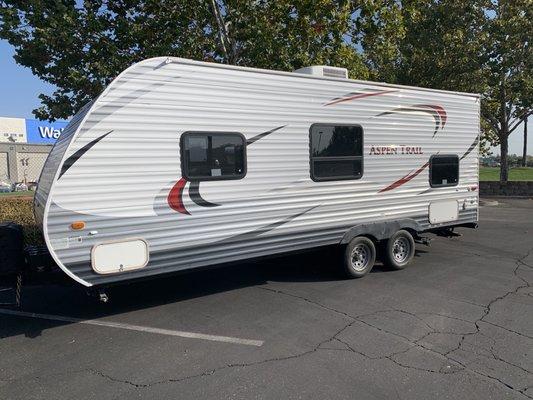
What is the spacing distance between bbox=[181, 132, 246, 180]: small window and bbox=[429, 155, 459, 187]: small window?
391 centimetres

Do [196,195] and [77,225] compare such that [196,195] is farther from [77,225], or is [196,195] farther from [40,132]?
[40,132]

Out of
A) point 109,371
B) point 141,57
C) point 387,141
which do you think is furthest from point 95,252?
point 141,57

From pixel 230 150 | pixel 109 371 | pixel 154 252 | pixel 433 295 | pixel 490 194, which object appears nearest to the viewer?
pixel 109 371

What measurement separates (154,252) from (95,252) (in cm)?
67

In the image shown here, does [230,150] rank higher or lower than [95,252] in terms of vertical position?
higher

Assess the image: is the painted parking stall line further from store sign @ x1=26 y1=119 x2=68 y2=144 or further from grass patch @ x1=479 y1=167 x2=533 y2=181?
store sign @ x1=26 y1=119 x2=68 y2=144

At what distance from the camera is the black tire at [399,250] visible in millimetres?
7516

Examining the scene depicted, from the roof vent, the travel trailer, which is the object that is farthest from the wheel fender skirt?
the roof vent

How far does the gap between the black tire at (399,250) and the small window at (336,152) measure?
1.36 meters

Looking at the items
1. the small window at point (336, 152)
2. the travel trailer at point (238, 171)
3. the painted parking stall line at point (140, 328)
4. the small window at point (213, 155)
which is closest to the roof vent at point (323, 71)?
the travel trailer at point (238, 171)

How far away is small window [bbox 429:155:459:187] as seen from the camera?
8031mm

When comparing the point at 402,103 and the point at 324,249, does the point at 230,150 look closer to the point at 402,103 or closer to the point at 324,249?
the point at 324,249

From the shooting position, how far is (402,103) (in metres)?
7.48

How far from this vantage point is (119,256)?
5059 millimetres
